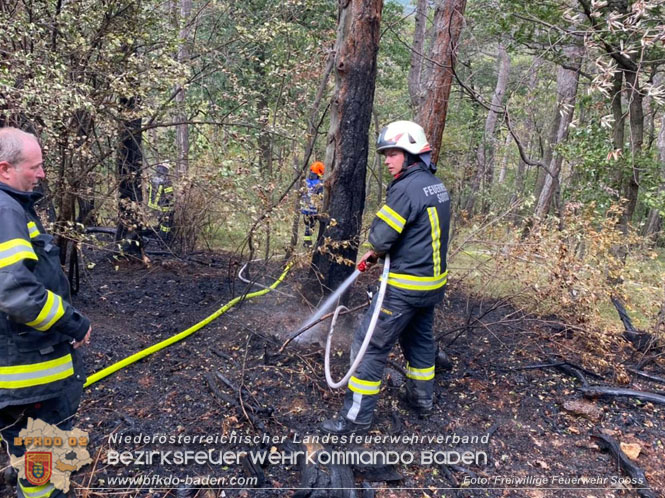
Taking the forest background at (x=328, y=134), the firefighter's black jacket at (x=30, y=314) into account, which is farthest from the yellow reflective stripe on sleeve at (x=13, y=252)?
the forest background at (x=328, y=134)

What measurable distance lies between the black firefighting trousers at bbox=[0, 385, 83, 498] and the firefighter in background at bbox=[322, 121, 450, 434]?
1704 mm

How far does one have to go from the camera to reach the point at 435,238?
10.6 ft

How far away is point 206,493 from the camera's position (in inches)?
104

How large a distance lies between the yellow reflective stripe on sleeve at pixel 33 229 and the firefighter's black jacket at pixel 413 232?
2036mm

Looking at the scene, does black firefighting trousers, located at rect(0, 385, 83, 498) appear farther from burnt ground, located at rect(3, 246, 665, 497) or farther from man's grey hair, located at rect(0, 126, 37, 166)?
man's grey hair, located at rect(0, 126, 37, 166)

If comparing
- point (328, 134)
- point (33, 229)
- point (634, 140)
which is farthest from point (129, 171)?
point (634, 140)

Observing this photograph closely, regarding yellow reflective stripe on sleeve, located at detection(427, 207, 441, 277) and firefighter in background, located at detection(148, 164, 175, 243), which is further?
firefighter in background, located at detection(148, 164, 175, 243)

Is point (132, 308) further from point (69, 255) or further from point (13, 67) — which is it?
point (13, 67)

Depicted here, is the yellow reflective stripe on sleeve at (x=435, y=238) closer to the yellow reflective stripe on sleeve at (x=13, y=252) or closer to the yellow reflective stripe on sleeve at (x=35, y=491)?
the yellow reflective stripe on sleeve at (x=13, y=252)

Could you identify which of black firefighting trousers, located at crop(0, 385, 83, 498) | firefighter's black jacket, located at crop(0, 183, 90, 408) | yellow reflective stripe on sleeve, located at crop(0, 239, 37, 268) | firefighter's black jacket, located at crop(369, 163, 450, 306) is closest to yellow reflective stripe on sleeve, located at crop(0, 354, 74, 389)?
firefighter's black jacket, located at crop(0, 183, 90, 408)

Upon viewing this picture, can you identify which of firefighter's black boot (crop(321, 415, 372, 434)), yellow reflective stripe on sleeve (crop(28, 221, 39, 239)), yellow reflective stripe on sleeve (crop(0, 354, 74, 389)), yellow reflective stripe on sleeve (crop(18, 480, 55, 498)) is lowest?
firefighter's black boot (crop(321, 415, 372, 434))

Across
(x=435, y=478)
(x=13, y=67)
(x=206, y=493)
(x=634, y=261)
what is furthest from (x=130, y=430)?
(x=634, y=261)

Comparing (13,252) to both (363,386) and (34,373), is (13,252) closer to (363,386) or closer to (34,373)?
(34,373)

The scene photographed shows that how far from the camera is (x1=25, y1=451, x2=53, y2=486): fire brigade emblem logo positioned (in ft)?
7.41
